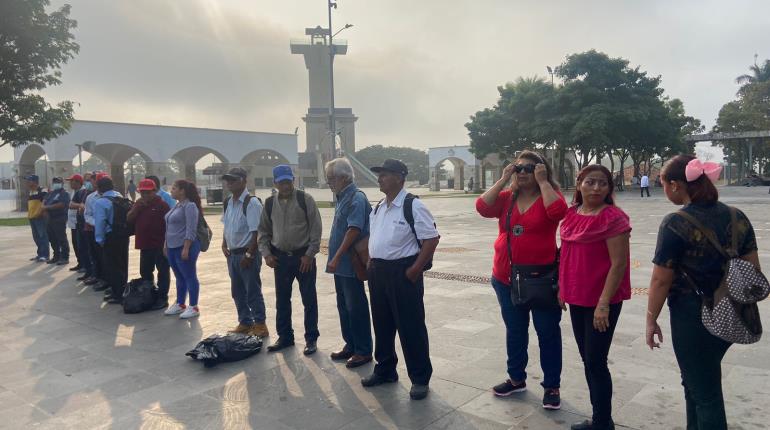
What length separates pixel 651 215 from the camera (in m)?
18.5

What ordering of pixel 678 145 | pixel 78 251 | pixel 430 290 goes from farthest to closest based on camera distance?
pixel 678 145 < pixel 78 251 < pixel 430 290

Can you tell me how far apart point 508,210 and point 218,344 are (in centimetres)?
269

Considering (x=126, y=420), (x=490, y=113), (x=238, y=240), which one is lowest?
(x=126, y=420)

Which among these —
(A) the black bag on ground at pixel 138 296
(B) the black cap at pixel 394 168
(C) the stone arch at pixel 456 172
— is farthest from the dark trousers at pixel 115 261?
(C) the stone arch at pixel 456 172

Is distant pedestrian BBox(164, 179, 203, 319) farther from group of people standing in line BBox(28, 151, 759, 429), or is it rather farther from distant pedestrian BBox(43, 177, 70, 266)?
distant pedestrian BBox(43, 177, 70, 266)

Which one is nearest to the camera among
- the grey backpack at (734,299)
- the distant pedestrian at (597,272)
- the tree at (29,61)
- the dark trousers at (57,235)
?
the grey backpack at (734,299)

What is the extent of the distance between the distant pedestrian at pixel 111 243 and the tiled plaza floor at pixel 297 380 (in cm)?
49

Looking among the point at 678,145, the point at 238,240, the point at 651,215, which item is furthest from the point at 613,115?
the point at 238,240

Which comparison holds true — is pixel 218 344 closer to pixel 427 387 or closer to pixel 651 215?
pixel 427 387

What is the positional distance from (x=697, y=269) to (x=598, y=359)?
83 centimetres

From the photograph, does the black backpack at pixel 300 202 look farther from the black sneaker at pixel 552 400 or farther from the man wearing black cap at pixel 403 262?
the black sneaker at pixel 552 400

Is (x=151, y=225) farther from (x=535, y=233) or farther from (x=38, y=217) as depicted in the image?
(x=38, y=217)

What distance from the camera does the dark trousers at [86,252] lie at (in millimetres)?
8438

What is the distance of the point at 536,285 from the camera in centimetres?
333
